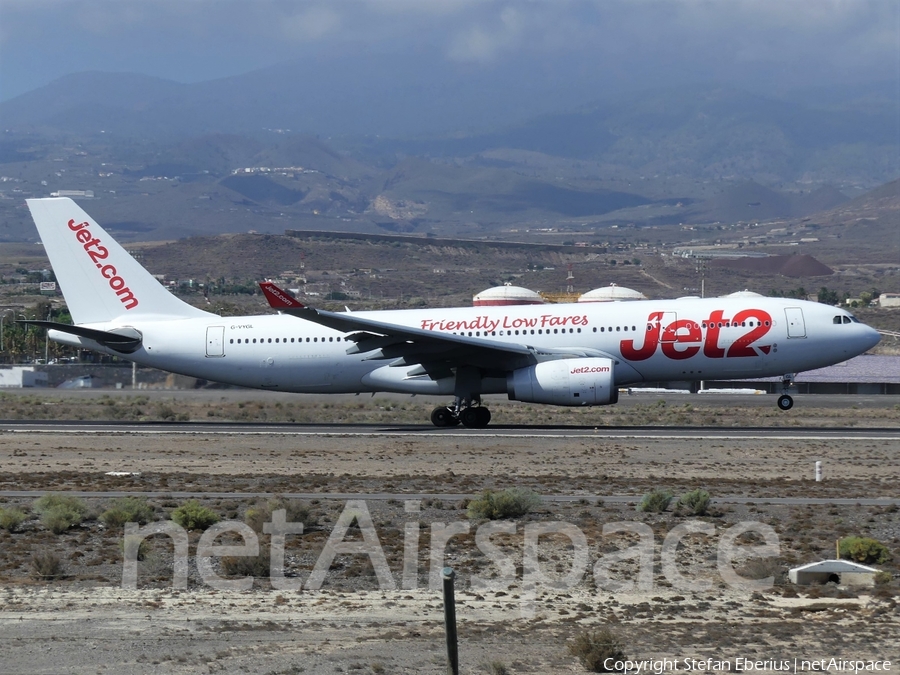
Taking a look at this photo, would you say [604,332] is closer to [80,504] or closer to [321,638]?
[80,504]

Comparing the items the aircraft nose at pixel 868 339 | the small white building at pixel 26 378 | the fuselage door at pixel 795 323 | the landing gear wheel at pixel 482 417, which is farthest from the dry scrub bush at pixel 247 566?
the small white building at pixel 26 378

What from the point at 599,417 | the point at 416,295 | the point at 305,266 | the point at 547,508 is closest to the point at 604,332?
the point at 599,417

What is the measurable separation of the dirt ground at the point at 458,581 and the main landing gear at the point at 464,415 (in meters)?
8.17

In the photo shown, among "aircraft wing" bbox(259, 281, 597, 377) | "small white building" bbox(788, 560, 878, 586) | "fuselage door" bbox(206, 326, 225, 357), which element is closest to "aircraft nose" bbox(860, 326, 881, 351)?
"aircraft wing" bbox(259, 281, 597, 377)

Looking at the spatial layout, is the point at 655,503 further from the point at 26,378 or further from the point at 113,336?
the point at 26,378

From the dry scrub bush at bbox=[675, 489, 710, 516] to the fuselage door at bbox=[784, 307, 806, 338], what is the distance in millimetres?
15851

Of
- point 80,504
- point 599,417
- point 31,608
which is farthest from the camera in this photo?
point 599,417

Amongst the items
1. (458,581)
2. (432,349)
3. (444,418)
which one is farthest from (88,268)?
(458,581)

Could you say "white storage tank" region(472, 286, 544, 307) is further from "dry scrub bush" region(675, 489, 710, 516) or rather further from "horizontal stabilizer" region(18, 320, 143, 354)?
"dry scrub bush" region(675, 489, 710, 516)

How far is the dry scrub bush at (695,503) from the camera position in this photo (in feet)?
64.5

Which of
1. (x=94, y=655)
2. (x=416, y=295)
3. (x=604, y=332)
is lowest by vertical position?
(x=94, y=655)

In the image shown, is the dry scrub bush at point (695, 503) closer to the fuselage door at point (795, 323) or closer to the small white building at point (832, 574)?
the small white building at point (832, 574)

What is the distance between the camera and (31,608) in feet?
45.9

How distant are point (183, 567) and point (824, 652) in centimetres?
831
